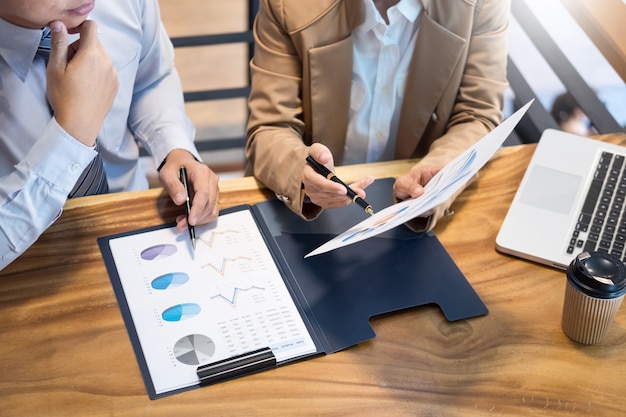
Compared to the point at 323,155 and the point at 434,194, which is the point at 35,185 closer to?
the point at 323,155

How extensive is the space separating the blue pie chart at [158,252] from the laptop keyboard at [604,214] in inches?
25.9

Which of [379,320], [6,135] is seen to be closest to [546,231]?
[379,320]

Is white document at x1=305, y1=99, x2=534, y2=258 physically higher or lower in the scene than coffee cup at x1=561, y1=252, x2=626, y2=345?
higher

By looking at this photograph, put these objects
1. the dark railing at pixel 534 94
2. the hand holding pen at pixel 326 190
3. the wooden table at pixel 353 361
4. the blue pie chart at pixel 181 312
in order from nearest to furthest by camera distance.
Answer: the wooden table at pixel 353 361
the blue pie chart at pixel 181 312
the hand holding pen at pixel 326 190
the dark railing at pixel 534 94

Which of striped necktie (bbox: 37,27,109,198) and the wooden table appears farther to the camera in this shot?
striped necktie (bbox: 37,27,109,198)

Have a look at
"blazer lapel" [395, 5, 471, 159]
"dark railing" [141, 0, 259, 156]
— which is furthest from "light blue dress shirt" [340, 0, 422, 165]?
"dark railing" [141, 0, 259, 156]

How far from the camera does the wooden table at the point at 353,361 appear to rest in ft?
3.14

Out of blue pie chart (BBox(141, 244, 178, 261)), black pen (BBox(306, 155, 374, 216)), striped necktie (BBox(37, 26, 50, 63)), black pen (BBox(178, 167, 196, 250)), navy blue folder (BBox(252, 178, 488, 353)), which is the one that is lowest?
navy blue folder (BBox(252, 178, 488, 353))

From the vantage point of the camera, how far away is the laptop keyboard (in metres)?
1.22

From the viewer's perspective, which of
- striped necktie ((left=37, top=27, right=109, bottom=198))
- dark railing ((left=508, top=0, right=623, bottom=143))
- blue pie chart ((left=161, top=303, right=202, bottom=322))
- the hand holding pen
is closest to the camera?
blue pie chart ((left=161, top=303, right=202, bottom=322))

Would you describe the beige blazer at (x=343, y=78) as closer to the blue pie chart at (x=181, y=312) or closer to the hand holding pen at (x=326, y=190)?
the hand holding pen at (x=326, y=190)

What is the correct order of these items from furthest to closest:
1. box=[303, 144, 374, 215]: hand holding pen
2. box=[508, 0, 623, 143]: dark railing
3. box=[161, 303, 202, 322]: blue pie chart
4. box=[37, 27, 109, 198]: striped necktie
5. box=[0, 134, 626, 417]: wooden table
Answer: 1. box=[508, 0, 623, 143]: dark railing
2. box=[37, 27, 109, 198]: striped necktie
3. box=[303, 144, 374, 215]: hand holding pen
4. box=[161, 303, 202, 322]: blue pie chart
5. box=[0, 134, 626, 417]: wooden table

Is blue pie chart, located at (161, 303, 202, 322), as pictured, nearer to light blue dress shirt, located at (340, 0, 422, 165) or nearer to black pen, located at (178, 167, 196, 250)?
black pen, located at (178, 167, 196, 250)

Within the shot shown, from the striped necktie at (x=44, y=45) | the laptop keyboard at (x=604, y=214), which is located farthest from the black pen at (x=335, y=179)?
the striped necktie at (x=44, y=45)
